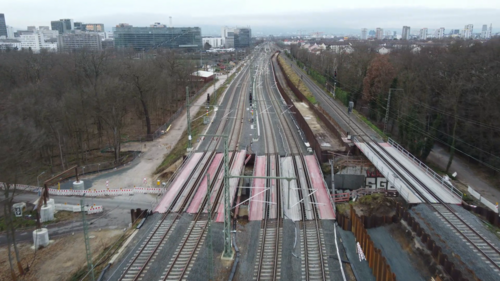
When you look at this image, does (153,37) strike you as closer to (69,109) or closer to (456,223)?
(69,109)

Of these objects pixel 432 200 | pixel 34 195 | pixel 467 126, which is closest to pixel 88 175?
pixel 34 195

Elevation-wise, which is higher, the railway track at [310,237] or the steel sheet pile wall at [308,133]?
the steel sheet pile wall at [308,133]

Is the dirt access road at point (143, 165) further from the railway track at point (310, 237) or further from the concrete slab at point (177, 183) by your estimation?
the railway track at point (310, 237)

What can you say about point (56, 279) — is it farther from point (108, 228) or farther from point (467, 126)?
point (467, 126)

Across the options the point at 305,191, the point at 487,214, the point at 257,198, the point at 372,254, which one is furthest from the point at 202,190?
the point at 487,214

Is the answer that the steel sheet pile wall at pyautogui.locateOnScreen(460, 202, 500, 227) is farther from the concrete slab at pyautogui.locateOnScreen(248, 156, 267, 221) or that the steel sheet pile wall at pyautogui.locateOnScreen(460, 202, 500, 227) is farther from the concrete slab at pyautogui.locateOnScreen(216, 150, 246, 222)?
the concrete slab at pyautogui.locateOnScreen(216, 150, 246, 222)

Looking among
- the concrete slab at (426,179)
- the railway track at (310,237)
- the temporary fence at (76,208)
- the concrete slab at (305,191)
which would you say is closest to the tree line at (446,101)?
the concrete slab at (426,179)

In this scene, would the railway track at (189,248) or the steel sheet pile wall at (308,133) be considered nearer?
the railway track at (189,248)
